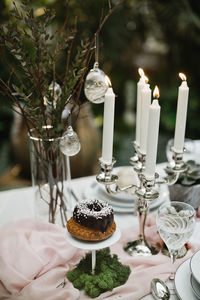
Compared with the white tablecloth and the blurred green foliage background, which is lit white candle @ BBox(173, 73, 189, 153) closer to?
the white tablecloth

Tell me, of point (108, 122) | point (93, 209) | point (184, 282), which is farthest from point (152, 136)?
point (184, 282)

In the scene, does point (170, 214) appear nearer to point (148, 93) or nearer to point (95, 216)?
point (95, 216)

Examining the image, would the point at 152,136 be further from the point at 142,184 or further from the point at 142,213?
the point at 142,213

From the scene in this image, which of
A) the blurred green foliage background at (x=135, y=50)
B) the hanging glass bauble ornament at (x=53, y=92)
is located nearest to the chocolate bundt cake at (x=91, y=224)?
→ the hanging glass bauble ornament at (x=53, y=92)

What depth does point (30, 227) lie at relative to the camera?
1251 mm

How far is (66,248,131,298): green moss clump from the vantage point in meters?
1.03

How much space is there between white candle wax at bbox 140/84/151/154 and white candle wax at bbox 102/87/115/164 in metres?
0.13

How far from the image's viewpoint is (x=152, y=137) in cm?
101

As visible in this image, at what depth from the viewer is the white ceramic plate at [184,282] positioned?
0.97 meters

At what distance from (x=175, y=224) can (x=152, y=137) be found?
27 centimetres

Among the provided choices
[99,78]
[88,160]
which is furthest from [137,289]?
[88,160]

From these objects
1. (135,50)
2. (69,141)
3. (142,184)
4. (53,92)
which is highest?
(135,50)

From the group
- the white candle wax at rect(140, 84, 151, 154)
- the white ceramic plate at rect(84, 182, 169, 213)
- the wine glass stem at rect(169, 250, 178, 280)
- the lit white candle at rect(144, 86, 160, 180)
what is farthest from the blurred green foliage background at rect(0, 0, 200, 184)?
the wine glass stem at rect(169, 250, 178, 280)

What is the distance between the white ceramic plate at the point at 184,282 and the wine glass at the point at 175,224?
0.13 ft
